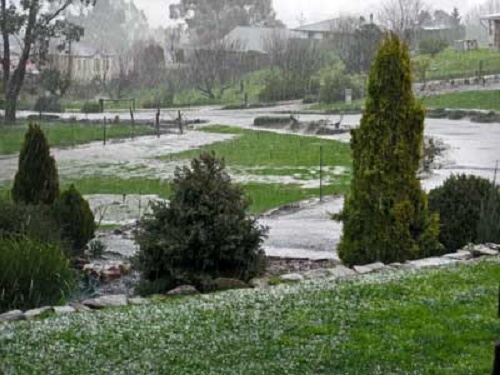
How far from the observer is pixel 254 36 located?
39688mm

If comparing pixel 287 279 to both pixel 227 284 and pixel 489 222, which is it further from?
pixel 489 222

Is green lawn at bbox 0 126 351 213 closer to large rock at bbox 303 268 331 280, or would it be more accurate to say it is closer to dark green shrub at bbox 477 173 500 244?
dark green shrub at bbox 477 173 500 244

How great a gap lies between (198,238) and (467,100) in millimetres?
21835

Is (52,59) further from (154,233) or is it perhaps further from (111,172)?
(154,233)

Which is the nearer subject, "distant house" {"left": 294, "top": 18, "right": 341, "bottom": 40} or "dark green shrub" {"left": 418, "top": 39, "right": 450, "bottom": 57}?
"dark green shrub" {"left": 418, "top": 39, "right": 450, "bottom": 57}

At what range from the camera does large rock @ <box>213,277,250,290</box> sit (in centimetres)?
577

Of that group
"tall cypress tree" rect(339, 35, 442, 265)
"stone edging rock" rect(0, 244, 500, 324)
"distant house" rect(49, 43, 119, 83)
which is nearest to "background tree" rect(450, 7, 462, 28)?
"distant house" rect(49, 43, 119, 83)

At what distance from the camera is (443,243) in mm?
7062

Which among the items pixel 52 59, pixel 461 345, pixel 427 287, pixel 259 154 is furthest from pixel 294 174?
pixel 52 59

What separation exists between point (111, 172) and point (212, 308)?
36.8ft

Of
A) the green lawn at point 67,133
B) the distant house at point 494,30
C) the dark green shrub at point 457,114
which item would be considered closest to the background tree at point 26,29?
the green lawn at point 67,133

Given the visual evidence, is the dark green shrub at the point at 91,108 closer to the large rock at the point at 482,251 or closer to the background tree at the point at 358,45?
the background tree at the point at 358,45

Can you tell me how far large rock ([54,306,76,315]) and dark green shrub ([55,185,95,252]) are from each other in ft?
10.1

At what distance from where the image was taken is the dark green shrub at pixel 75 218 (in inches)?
316
